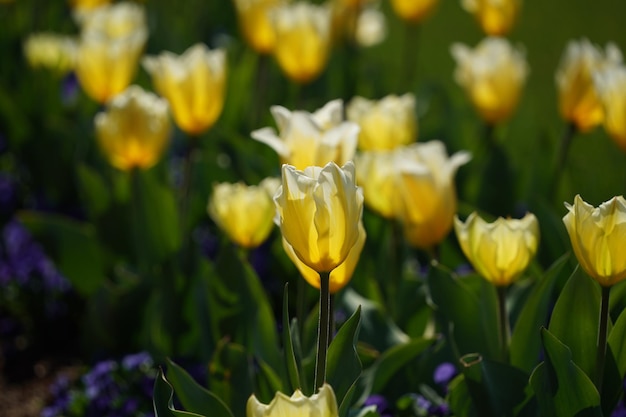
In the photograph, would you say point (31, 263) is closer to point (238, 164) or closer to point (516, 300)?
point (238, 164)

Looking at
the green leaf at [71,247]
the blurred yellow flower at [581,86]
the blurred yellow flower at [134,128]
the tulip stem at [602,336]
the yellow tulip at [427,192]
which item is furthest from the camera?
the green leaf at [71,247]

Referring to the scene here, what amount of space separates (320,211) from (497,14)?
2116 millimetres

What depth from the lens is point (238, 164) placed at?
121 inches

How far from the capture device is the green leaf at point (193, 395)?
5.40 ft

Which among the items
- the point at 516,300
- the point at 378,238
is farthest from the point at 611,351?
the point at 378,238

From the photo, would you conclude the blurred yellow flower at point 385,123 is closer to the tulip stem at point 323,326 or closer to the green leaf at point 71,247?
the green leaf at point 71,247

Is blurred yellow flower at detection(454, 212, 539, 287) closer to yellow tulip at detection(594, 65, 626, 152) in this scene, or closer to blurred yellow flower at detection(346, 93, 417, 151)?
yellow tulip at detection(594, 65, 626, 152)

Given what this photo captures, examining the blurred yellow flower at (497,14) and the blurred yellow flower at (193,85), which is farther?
the blurred yellow flower at (497,14)

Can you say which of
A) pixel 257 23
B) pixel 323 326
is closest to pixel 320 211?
pixel 323 326

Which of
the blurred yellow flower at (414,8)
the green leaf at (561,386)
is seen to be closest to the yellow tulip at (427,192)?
the green leaf at (561,386)

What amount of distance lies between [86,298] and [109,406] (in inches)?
25.2

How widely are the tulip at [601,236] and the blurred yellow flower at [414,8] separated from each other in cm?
214

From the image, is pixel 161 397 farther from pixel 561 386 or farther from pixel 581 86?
pixel 581 86

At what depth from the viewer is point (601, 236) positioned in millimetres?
1462
